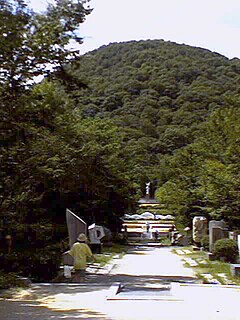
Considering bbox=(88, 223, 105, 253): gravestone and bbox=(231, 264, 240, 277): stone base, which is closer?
bbox=(231, 264, 240, 277): stone base

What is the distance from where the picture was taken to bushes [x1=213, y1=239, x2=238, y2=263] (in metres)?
21.0

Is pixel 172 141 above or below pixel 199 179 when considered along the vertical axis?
above

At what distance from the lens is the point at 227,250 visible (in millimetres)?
21094

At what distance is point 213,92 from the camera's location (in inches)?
2867

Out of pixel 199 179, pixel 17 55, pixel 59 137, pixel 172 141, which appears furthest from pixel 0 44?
pixel 172 141

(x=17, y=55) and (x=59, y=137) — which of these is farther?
(x=59, y=137)

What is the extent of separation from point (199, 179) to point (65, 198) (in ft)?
32.1

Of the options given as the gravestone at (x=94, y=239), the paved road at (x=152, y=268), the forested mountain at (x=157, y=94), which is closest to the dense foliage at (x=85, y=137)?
the forested mountain at (x=157, y=94)

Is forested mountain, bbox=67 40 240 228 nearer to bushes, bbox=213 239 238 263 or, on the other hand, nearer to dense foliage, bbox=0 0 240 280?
dense foliage, bbox=0 0 240 280

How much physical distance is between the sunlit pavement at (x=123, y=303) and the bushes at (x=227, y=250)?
7.26m

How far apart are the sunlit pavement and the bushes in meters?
7.26

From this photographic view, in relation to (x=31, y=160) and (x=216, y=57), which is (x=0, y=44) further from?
(x=216, y=57)

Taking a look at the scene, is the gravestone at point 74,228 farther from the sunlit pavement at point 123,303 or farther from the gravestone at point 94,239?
the gravestone at point 94,239

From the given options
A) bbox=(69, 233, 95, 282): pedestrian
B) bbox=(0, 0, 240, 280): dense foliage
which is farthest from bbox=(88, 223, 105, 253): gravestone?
bbox=(69, 233, 95, 282): pedestrian
